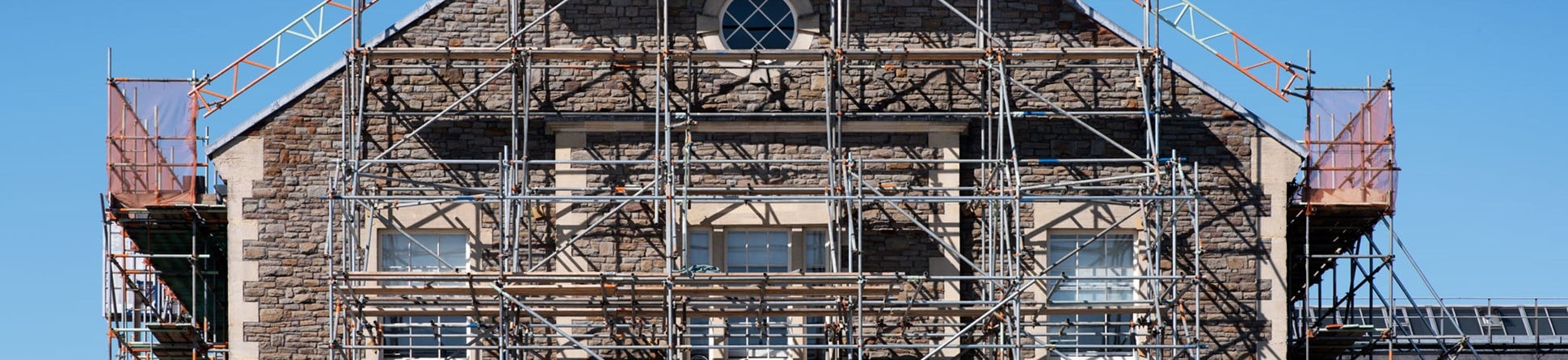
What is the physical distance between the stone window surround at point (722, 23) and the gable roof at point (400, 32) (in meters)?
2.60

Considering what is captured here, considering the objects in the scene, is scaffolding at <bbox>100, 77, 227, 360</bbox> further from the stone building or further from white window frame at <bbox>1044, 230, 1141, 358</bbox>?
white window frame at <bbox>1044, 230, 1141, 358</bbox>

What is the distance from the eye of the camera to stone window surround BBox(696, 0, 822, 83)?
71.4ft

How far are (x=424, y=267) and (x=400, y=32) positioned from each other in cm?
234

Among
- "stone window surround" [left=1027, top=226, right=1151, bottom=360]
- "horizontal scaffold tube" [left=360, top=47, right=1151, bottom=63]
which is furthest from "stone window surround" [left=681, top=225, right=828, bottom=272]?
"stone window surround" [left=1027, top=226, right=1151, bottom=360]

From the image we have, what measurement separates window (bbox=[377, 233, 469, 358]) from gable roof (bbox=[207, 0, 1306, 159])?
169 centimetres

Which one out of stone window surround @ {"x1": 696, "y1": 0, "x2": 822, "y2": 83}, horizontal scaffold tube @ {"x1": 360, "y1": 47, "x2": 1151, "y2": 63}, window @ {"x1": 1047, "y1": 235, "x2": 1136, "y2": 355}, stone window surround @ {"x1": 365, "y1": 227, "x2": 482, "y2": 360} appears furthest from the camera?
stone window surround @ {"x1": 696, "y1": 0, "x2": 822, "y2": 83}

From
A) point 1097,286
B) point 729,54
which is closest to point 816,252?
point 729,54

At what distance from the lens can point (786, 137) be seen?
70.6 feet

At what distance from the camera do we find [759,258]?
850 inches

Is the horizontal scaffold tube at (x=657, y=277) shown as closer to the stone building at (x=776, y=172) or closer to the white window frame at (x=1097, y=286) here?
the stone building at (x=776, y=172)

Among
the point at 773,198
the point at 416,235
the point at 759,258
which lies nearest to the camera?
the point at 773,198

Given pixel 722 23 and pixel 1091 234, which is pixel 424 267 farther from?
pixel 1091 234

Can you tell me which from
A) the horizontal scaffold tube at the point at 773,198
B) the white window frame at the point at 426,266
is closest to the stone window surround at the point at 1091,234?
the horizontal scaffold tube at the point at 773,198

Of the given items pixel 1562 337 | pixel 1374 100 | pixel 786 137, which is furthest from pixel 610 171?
pixel 1562 337
